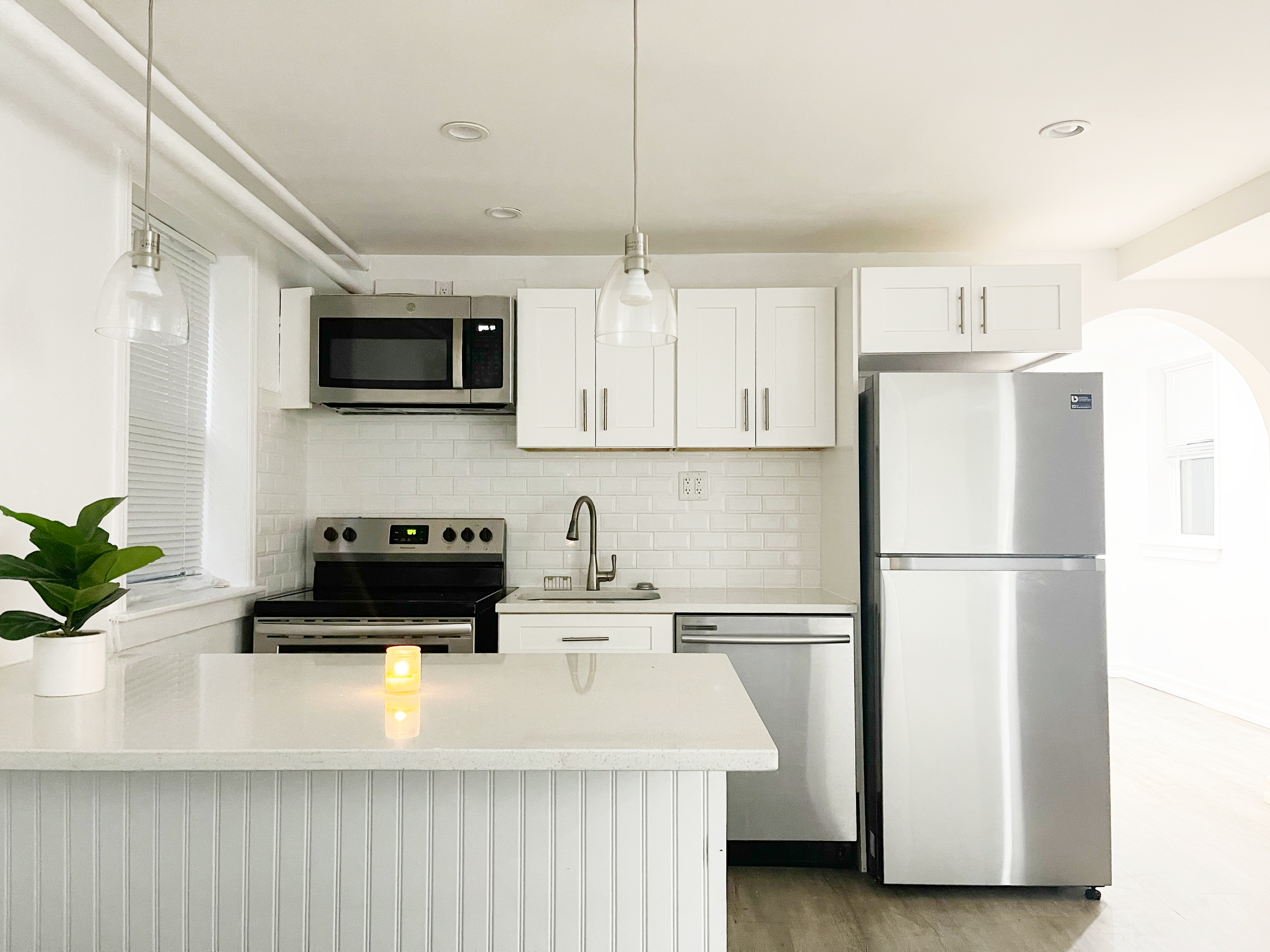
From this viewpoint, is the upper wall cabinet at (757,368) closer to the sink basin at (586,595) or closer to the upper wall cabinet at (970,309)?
the upper wall cabinet at (970,309)

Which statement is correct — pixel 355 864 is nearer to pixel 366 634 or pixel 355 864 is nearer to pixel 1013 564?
pixel 366 634

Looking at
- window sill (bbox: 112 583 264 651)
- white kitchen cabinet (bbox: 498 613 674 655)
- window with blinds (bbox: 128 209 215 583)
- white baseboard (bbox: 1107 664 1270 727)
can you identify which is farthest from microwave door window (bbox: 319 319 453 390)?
white baseboard (bbox: 1107 664 1270 727)

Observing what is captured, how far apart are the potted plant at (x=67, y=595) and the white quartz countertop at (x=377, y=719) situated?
2.1 inches

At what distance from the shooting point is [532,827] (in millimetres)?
1576

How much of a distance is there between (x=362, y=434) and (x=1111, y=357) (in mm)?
5316

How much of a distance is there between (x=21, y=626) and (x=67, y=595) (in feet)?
0.31

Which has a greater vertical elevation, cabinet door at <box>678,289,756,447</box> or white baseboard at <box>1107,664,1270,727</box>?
cabinet door at <box>678,289,756,447</box>

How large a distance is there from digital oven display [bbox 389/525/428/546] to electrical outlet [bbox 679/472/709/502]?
1.09m

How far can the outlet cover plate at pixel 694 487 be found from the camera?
397 centimetres

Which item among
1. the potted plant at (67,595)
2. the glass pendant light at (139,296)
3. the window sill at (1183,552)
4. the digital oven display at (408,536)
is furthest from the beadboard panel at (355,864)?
the window sill at (1183,552)

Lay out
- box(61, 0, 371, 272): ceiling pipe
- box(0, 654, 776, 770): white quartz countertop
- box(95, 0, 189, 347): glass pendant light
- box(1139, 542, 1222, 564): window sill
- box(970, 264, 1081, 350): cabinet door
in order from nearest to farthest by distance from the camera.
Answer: box(0, 654, 776, 770): white quartz countertop, box(95, 0, 189, 347): glass pendant light, box(61, 0, 371, 272): ceiling pipe, box(970, 264, 1081, 350): cabinet door, box(1139, 542, 1222, 564): window sill

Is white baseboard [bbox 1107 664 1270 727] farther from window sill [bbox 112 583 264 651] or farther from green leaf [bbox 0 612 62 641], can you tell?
green leaf [bbox 0 612 62 641]

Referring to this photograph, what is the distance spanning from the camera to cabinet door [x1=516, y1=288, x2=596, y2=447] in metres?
3.65

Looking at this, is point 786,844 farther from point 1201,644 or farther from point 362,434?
point 1201,644
